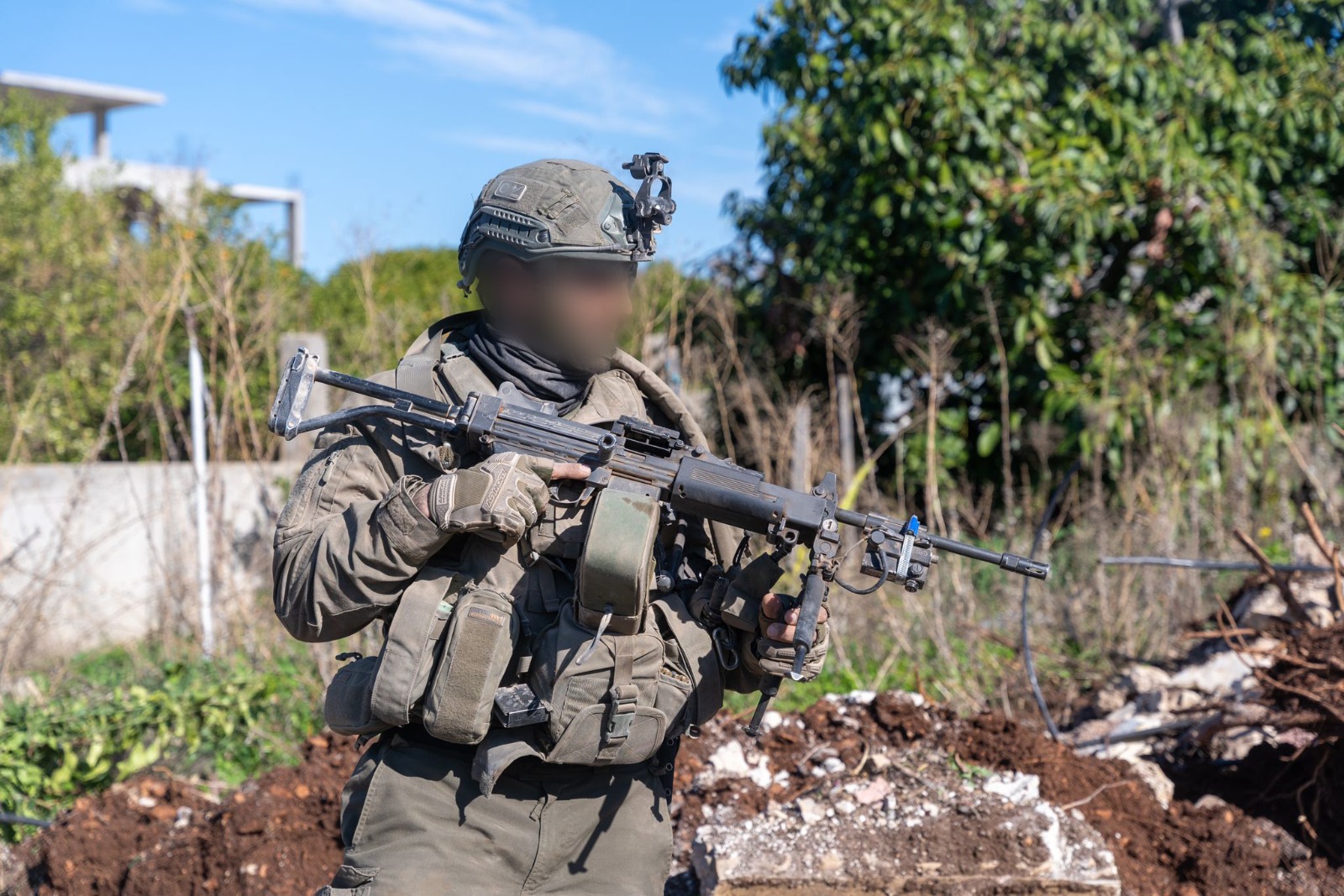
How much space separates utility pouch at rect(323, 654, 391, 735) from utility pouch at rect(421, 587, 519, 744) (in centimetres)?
14

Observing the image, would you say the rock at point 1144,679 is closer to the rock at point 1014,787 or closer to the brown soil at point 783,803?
the brown soil at point 783,803

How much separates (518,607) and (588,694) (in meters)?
0.24

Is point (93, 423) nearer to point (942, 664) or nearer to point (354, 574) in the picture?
point (942, 664)

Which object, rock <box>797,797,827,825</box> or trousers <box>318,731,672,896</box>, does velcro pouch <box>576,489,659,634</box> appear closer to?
trousers <box>318,731,672,896</box>

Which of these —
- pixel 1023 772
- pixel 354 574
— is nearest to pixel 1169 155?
pixel 1023 772

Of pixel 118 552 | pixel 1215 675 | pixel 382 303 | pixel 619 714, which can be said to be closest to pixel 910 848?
pixel 619 714

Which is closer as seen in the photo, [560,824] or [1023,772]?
[560,824]

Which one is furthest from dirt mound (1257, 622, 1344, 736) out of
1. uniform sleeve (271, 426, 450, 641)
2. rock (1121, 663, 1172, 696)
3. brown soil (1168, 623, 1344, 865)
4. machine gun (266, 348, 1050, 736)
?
uniform sleeve (271, 426, 450, 641)

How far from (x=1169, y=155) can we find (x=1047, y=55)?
3.55 feet

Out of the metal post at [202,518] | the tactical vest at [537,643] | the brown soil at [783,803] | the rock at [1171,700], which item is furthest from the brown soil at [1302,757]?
the metal post at [202,518]

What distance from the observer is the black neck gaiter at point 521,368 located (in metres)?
2.53

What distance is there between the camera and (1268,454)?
7.14m

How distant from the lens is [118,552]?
26.1 ft

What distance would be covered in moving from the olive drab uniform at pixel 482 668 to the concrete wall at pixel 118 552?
3569mm
